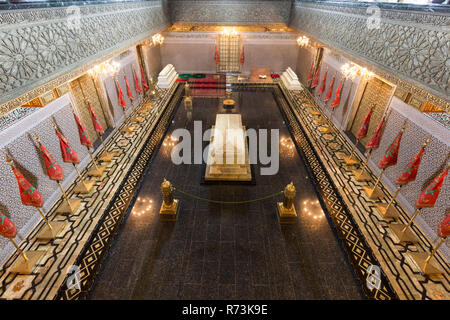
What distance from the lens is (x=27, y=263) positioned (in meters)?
3.55

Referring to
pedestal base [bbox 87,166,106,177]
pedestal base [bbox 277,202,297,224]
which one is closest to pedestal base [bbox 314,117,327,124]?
pedestal base [bbox 277,202,297,224]

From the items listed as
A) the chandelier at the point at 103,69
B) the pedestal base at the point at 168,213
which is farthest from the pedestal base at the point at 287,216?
the chandelier at the point at 103,69

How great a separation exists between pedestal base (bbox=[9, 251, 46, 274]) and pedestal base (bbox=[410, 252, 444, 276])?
5926 mm

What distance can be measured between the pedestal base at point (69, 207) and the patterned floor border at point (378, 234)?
5.02 m

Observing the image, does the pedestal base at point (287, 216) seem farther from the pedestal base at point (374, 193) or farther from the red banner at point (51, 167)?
the red banner at point (51, 167)

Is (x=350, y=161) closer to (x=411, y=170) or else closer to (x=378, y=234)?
(x=411, y=170)

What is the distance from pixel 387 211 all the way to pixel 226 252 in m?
3.22

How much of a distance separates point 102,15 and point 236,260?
5.73 metres

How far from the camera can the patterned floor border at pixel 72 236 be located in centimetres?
330

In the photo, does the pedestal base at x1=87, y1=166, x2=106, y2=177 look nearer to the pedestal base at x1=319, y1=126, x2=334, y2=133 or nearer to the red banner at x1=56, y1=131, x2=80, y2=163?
the red banner at x1=56, y1=131, x2=80, y2=163

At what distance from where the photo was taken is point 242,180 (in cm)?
534

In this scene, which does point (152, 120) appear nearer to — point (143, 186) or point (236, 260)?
point (143, 186)

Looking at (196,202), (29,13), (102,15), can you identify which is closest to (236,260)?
(196,202)

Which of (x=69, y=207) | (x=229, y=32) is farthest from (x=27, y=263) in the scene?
(x=229, y=32)
